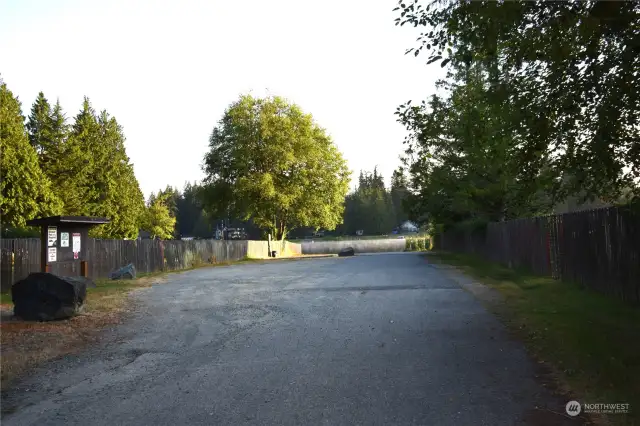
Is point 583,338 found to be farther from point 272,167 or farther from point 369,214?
point 369,214

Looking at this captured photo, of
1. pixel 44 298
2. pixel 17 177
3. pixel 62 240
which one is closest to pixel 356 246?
pixel 17 177

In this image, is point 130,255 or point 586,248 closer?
point 586,248

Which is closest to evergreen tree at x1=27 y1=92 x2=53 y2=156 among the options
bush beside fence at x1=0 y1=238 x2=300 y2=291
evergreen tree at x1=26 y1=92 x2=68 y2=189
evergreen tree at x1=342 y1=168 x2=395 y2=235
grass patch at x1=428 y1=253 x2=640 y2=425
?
evergreen tree at x1=26 y1=92 x2=68 y2=189

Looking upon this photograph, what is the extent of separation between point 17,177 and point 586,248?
29601 mm

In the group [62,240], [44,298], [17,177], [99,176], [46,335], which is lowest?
[46,335]

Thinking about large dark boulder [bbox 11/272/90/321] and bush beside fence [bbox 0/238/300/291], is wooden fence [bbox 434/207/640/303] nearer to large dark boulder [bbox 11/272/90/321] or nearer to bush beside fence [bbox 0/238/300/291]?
large dark boulder [bbox 11/272/90/321]

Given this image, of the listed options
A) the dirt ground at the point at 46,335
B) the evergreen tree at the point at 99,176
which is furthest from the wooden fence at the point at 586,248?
the evergreen tree at the point at 99,176

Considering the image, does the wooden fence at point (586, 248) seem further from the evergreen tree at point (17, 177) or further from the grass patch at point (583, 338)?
the evergreen tree at point (17, 177)

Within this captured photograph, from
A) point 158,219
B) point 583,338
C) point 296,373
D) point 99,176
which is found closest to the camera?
point 296,373

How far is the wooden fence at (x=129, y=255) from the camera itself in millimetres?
18578

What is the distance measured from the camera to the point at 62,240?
17750 mm

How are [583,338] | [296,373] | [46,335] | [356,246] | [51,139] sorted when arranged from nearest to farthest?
[296,373]
[583,338]
[46,335]
[51,139]
[356,246]

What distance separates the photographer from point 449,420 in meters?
4.97

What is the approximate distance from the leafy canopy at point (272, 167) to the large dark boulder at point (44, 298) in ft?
130
